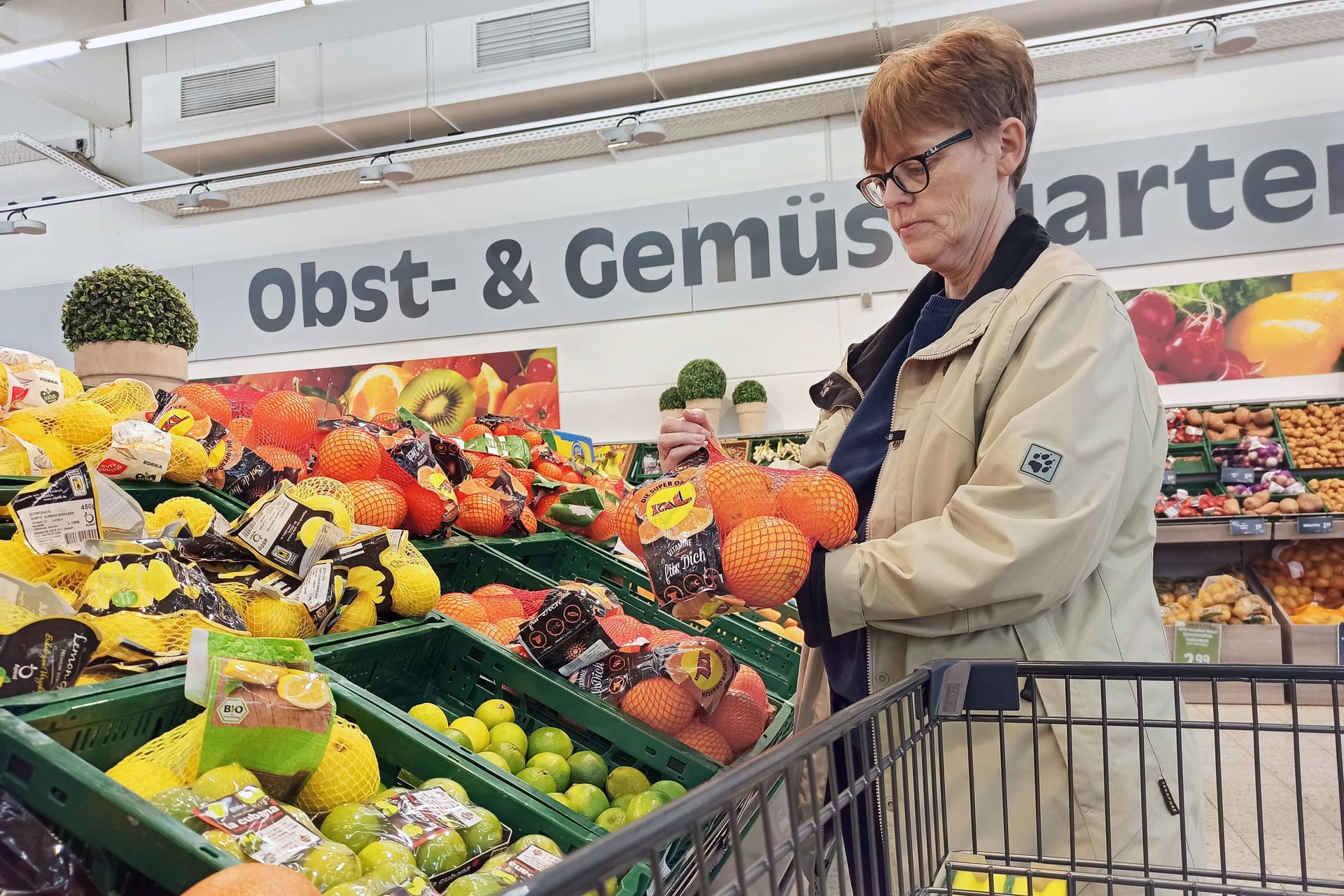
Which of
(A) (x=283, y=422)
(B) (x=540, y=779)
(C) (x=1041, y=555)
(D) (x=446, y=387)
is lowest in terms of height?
(B) (x=540, y=779)

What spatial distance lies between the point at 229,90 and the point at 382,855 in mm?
8213

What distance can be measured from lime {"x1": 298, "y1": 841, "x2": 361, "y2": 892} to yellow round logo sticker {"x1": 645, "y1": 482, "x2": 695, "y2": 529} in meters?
0.50

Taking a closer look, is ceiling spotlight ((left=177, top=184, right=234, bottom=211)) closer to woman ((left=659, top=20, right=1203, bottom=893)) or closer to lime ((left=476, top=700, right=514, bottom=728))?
lime ((left=476, top=700, right=514, bottom=728))

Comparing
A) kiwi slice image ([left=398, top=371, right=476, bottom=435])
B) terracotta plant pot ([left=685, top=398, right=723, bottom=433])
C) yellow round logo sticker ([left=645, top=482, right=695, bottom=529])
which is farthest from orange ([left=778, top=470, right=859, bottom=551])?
kiwi slice image ([left=398, top=371, right=476, bottom=435])

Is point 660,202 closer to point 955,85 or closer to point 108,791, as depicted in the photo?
point 955,85

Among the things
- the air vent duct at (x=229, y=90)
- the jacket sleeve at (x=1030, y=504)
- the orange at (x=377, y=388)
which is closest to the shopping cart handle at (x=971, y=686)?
the jacket sleeve at (x=1030, y=504)

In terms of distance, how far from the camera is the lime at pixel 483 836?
1.06 m

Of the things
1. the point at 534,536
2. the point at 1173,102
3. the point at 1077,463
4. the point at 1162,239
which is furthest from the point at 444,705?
the point at 1173,102

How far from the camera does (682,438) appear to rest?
4.45ft

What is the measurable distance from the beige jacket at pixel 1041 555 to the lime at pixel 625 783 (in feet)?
1.48

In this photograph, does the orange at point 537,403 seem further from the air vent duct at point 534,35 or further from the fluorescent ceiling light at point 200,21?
the fluorescent ceiling light at point 200,21

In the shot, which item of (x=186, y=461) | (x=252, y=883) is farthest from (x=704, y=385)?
(x=252, y=883)

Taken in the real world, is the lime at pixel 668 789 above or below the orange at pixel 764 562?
below

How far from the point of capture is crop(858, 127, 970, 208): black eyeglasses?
1215 millimetres
